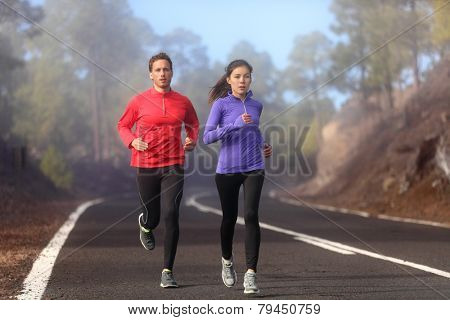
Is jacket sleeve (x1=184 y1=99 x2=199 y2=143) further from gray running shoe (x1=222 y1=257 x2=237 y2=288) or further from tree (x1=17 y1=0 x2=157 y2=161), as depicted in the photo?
tree (x1=17 y1=0 x2=157 y2=161)

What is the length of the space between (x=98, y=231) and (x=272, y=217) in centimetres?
690

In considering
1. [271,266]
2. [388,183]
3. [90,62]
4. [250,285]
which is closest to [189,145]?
[250,285]

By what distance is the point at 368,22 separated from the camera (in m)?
45.2

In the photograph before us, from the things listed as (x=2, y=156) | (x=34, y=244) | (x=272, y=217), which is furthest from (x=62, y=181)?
(x=34, y=244)

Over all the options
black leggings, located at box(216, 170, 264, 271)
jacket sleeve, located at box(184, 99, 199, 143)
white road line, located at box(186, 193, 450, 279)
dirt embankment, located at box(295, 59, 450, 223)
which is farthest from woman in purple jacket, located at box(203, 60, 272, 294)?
dirt embankment, located at box(295, 59, 450, 223)

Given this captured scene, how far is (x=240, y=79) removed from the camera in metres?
8.08

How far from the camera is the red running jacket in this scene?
330 inches

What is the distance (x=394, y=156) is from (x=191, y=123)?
2682cm

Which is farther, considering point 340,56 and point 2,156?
point 340,56

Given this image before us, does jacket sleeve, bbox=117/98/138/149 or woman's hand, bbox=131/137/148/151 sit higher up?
jacket sleeve, bbox=117/98/138/149

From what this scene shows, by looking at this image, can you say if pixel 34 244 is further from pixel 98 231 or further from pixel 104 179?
pixel 104 179

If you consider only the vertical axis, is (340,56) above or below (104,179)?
above

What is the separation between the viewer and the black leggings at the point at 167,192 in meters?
8.40

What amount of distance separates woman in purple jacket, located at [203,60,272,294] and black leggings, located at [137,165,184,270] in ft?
1.45
